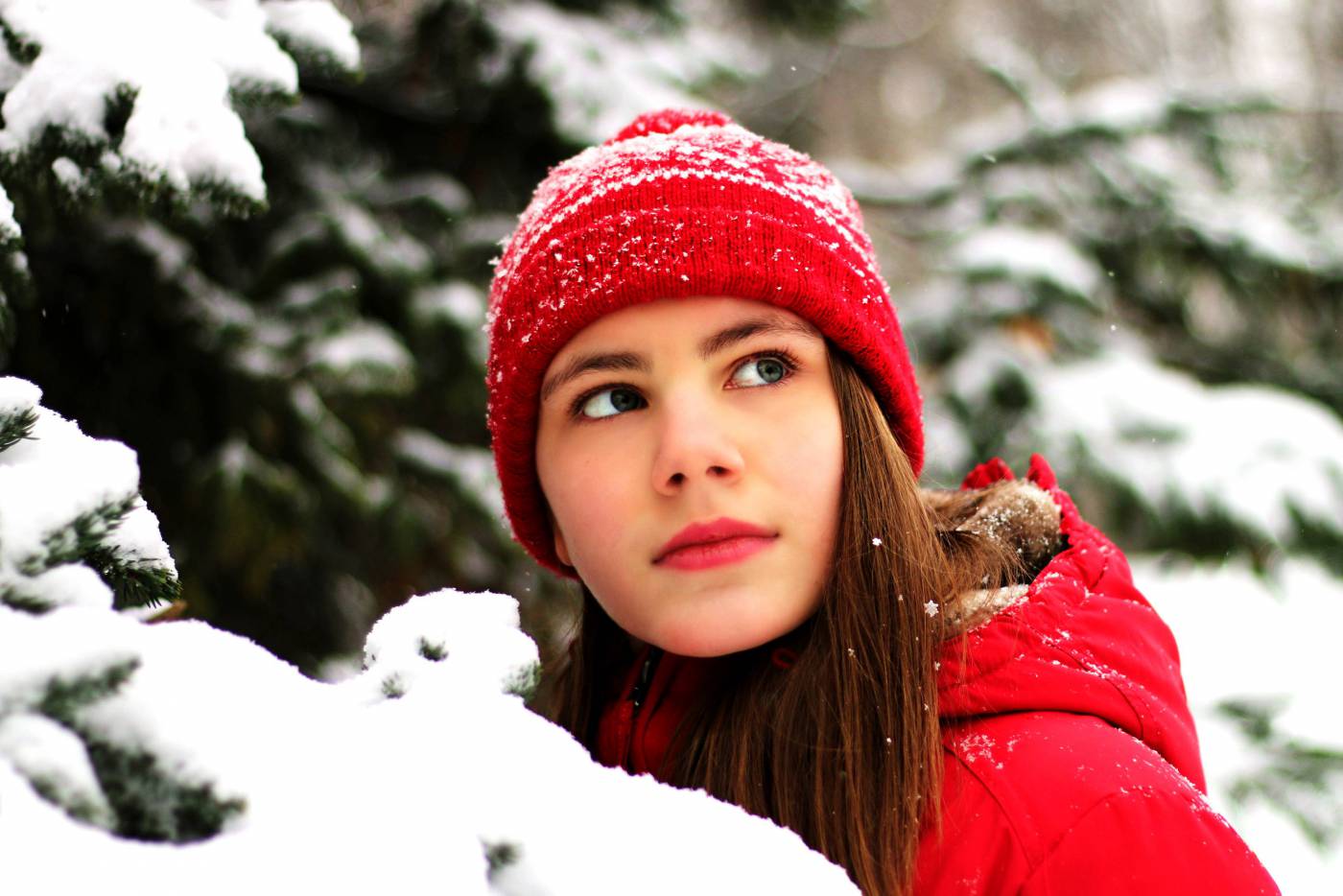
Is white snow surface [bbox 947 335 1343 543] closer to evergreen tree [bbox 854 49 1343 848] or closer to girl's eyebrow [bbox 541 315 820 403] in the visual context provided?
evergreen tree [bbox 854 49 1343 848]

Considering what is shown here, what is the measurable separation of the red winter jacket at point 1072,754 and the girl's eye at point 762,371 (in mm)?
478

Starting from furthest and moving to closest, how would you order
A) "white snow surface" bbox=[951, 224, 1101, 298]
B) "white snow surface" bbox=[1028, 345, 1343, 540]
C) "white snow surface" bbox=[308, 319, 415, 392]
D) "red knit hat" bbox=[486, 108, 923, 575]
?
"white snow surface" bbox=[951, 224, 1101, 298]
"white snow surface" bbox=[1028, 345, 1343, 540]
"white snow surface" bbox=[308, 319, 415, 392]
"red knit hat" bbox=[486, 108, 923, 575]

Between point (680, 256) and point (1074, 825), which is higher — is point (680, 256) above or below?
above

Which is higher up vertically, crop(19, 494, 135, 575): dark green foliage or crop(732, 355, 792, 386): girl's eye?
crop(732, 355, 792, 386): girl's eye

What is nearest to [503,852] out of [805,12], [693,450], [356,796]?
[356,796]

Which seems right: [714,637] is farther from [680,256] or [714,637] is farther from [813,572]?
[680,256]

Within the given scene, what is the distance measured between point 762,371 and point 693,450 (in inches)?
8.3

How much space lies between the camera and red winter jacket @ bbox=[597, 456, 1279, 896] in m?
1.21

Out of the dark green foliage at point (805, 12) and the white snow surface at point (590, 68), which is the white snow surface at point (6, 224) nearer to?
the white snow surface at point (590, 68)

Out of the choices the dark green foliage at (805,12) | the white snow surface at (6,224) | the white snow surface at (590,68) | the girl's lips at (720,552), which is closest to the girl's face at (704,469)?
the girl's lips at (720,552)

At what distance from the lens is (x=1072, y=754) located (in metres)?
1.28

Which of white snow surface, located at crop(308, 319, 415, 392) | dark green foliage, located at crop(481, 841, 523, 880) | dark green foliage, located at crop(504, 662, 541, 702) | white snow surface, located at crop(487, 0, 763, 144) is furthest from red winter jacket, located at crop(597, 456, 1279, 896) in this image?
white snow surface, located at crop(487, 0, 763, 144)

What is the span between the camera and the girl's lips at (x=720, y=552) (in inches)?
56.6

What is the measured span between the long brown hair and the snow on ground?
6.64 ft
